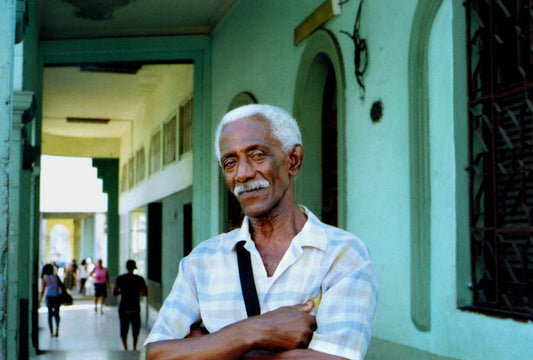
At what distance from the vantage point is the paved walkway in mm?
11562

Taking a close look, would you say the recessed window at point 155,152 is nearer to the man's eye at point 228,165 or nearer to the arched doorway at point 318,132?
the arched doorway at point 318,132

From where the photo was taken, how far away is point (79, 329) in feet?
56.8

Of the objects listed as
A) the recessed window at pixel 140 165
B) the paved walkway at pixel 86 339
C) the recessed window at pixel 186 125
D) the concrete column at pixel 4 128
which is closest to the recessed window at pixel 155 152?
the recessed window at pixel 140 165

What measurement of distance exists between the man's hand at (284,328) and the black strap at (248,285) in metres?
0.09

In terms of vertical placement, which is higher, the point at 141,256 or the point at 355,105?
the point at 355,105

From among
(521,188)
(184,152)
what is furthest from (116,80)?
(521,188)

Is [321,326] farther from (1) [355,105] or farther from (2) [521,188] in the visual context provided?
(1) [355,105]

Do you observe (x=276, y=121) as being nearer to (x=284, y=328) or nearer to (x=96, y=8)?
(x=284, y=328)

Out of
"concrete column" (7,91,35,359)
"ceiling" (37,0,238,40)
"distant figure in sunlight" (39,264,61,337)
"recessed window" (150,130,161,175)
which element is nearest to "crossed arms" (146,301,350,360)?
"concrete column" (7,91,35,359)

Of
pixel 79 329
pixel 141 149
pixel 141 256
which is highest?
pixel 141 149

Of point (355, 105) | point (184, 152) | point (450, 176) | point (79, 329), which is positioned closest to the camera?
point (450, 176)

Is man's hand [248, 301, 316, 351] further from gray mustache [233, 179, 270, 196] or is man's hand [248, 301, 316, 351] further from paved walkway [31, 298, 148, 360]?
paved walkway [31, 298, 148, 360]

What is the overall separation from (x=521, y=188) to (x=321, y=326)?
258 cm

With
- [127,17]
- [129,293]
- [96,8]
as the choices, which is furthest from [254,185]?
[129,293]
